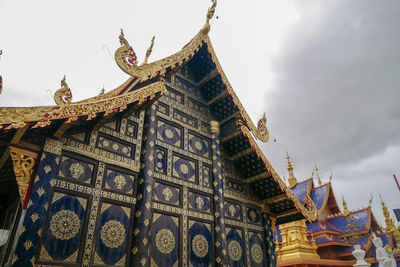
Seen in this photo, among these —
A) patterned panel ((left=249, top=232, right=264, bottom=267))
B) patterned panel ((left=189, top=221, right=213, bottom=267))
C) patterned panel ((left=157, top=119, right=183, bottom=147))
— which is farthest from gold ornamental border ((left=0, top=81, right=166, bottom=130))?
patterned panel ((left=249, top=232, right=264, bottom=267))

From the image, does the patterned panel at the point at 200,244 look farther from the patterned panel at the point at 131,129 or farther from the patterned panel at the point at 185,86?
the patterned panel at the point at 185,86

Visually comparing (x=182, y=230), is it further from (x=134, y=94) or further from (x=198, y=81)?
(x=198, y=81)

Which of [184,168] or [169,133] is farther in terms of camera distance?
[169,133]

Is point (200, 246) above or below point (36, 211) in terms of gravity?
below

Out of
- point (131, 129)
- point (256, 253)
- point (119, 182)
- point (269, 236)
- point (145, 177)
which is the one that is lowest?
point (256, 253)

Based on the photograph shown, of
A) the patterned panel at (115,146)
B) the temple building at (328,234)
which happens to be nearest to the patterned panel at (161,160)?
the patterned panel at (115,146)

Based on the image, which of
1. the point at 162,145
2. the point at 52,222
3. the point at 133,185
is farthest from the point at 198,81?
the point at 52,222

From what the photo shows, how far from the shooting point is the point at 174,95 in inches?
323

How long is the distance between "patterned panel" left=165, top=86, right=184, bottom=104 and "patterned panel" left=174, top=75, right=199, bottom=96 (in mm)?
303

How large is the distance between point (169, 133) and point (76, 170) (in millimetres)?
2665

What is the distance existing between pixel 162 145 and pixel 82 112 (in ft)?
8.01

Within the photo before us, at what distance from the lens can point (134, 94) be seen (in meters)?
5.90

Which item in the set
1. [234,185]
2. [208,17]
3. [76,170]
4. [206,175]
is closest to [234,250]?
[234,185]

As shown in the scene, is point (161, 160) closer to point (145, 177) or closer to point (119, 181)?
point (145, 177)
